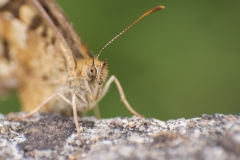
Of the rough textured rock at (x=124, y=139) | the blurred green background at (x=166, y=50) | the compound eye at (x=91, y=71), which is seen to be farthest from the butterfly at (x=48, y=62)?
the blurred green background at (x=166, y=50)

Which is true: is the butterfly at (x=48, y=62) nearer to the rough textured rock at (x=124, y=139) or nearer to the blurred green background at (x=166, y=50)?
the rough textured rock at (x=124, y=139)

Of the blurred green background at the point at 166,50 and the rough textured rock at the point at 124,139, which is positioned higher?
the blurred green background at the point at 166,50

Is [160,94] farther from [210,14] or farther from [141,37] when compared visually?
[210,14]

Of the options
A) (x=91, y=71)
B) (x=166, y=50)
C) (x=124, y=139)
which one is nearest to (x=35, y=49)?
(x=91, y=71)

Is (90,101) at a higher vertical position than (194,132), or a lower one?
higher

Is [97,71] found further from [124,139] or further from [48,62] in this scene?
[124,139]

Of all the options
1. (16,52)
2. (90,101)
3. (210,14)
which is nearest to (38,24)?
(16,52)

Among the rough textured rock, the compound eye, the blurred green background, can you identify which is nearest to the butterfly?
the compound eye

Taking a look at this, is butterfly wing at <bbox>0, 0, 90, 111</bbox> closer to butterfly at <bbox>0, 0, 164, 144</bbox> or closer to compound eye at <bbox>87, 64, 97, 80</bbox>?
butterfly at <bbox>0, 0, 164, 144</bbox>
